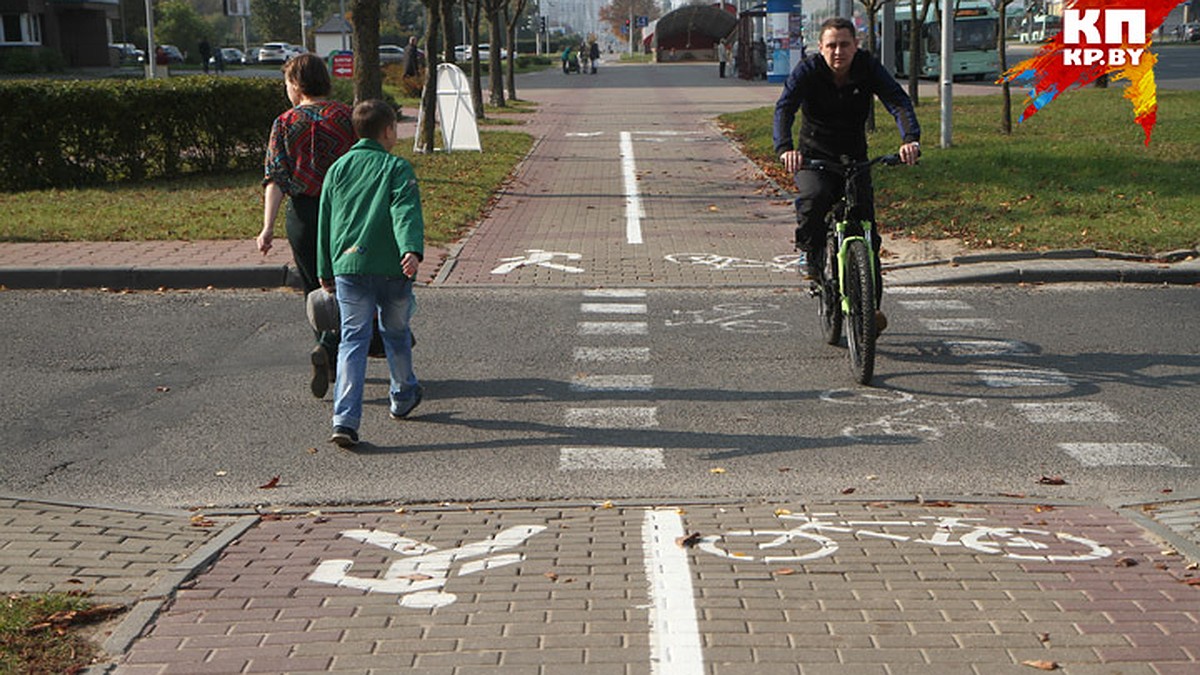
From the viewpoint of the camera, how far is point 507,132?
2848 cm

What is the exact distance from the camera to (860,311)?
813 cm

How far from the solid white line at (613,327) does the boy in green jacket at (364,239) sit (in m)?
2.68

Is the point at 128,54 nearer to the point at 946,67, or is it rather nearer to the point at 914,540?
the point at 946,67

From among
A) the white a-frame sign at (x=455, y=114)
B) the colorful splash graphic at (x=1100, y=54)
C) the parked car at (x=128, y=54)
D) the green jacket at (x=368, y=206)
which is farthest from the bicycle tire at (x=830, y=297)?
the parked car at (x=128, y=54)

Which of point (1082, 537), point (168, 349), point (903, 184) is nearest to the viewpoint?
point (1082, 537)

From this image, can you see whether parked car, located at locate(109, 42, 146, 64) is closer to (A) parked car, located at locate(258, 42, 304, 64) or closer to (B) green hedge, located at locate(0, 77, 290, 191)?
(A) parked car, located at locate(258, 42, 304, 64)

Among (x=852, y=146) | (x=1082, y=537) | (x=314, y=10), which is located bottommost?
(x=1082, y=537)

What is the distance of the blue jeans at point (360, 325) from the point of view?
7.06 m

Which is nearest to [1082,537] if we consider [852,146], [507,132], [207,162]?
[852,146]

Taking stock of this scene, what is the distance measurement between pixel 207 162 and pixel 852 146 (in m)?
12.9

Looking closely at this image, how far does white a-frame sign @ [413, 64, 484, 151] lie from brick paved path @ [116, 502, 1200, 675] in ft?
59.0

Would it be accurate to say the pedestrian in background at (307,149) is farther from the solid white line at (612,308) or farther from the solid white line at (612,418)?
the solid white line at (612,308)

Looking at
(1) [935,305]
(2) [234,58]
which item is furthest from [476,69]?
(2) [234,58]

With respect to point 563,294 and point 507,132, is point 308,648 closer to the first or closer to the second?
point 563,294
